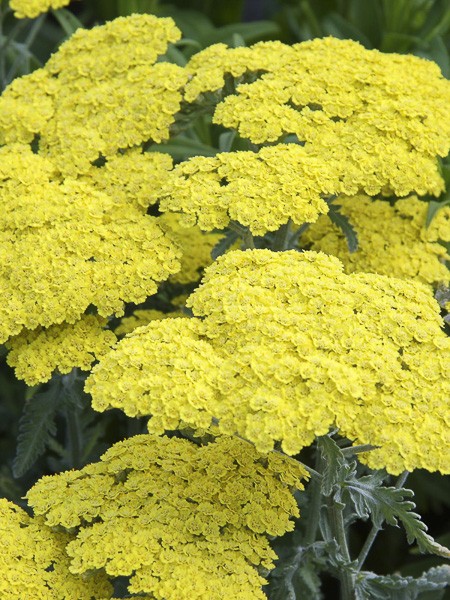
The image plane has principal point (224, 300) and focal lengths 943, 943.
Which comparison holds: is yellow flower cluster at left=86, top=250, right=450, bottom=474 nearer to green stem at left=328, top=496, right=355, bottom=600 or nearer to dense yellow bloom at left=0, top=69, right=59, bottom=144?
green stem at left=328, top=496, right=355, bottom=600

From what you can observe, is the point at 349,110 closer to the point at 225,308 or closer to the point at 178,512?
the point at 225,308

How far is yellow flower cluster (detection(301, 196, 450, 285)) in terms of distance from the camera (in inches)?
94.7

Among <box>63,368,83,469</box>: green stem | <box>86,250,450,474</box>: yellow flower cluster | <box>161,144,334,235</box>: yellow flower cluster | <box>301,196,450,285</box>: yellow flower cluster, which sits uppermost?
<box>161,144,334,235</box>: yellow flower cluster

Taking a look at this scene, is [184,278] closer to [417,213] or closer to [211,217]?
[211,217]

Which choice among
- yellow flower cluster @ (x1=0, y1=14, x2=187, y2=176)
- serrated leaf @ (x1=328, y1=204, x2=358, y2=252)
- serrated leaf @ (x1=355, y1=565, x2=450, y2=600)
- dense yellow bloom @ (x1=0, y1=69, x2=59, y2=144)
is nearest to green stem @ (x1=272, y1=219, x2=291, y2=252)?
serrated leaf @ (x1=328, y1=204, x2=358, y2=252)

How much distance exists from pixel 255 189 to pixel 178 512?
0.75m

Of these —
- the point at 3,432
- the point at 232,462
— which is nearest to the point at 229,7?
the point at 3,432

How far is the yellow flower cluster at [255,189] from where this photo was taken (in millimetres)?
2131

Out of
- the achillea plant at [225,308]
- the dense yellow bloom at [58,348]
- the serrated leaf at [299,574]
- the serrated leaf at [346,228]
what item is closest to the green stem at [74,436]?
the achillea plant at [225,308]

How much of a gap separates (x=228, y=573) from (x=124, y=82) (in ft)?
4.50

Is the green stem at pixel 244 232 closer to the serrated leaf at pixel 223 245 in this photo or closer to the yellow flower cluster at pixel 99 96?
the serrated leaf at pixel 223 245

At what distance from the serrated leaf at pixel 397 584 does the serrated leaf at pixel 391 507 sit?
69 millimetres

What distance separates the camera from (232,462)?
1968 mm

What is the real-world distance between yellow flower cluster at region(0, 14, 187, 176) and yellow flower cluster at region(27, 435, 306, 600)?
83 cm
